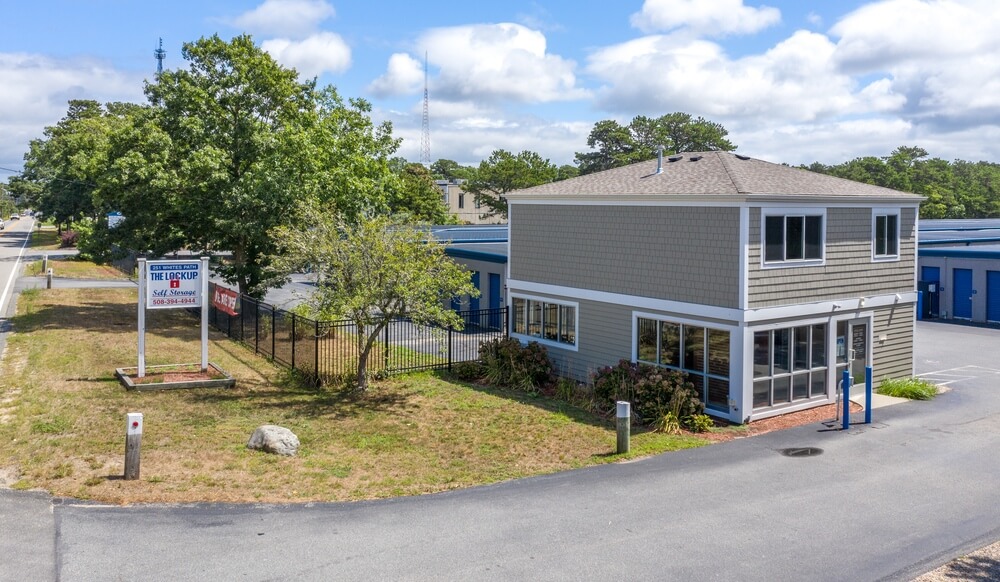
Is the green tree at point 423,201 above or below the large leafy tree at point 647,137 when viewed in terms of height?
below

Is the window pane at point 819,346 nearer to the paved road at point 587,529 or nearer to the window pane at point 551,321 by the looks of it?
the paved road at point 587,529

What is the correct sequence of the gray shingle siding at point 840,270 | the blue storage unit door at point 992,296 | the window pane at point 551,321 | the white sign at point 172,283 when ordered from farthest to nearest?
1. the blue storage unit door at point 992,296
2. the window pane at point 551,321
3. the white sign at point 172,283
4. the gray shingle siding at point 840,270

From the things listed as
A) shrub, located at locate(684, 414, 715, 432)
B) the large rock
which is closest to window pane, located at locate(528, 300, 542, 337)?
shrub, located at locate(684, 414, 715, 432)

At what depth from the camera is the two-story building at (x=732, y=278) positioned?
1733 centimetres

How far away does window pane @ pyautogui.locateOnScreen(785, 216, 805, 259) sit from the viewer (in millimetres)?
17719

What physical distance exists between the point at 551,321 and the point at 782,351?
6.37 metres

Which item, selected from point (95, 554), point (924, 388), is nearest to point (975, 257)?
point (924, 388)

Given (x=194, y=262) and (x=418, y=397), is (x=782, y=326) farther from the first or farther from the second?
(x=194, y=262)

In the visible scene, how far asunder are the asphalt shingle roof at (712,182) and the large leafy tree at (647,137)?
64.0 meters

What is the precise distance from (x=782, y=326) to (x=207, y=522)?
12317mm

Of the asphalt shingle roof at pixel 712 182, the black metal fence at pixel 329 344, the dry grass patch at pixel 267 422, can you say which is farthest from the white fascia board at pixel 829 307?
the black metal fence at pixel 329 344

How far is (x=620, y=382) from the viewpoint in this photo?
59.4 feet

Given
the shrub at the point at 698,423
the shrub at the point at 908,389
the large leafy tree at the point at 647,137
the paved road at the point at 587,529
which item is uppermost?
the large leafy tree at the point at 647,137

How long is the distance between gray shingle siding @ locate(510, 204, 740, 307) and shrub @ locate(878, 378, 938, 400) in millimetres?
5696
